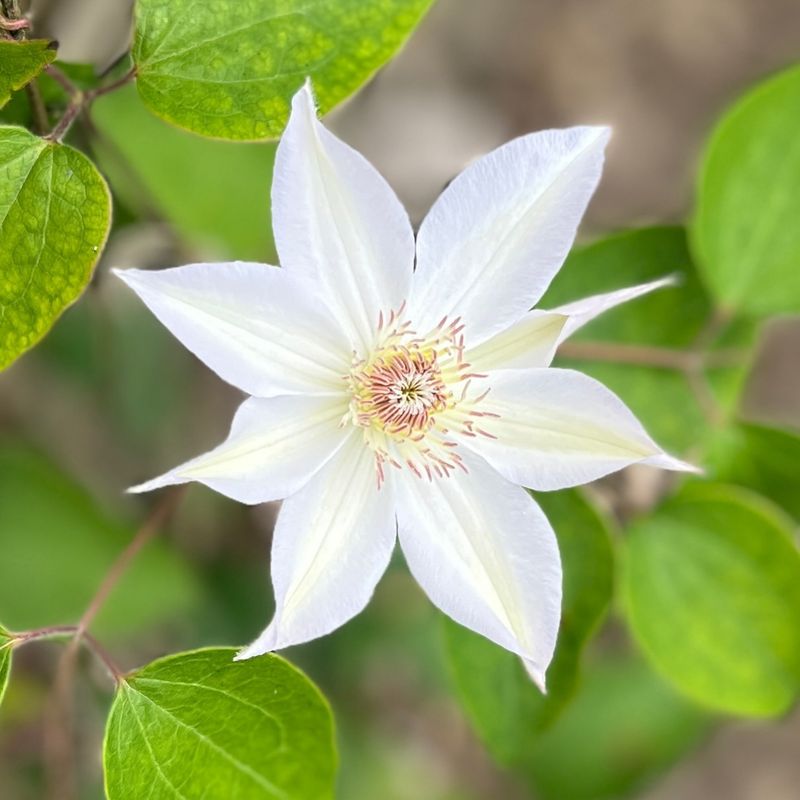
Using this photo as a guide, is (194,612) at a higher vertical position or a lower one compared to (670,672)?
lower

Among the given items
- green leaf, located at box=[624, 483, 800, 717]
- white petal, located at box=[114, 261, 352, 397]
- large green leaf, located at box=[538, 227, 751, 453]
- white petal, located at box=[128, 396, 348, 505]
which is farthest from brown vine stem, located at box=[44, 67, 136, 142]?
green leaf, located at box=[624, 483, 800, 717]

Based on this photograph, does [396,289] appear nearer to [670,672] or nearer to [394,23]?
[394,23]

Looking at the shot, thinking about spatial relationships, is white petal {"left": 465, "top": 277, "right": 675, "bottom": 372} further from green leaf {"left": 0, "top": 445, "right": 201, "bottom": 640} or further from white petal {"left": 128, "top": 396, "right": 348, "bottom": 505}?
green leaf {"left": 0, "top": 445, "right": 201, "bottom": 640}

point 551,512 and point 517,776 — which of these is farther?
point 517,776

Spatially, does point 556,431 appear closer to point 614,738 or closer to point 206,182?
point 206,182

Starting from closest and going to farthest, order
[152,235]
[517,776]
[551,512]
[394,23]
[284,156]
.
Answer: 1. [284,156]
2. [394,23]
3. [551,512]
4. [152,235]
5. [517,776]

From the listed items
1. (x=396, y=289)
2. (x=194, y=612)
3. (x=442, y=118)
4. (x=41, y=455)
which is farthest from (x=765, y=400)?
Answer: (x=396, y=289)

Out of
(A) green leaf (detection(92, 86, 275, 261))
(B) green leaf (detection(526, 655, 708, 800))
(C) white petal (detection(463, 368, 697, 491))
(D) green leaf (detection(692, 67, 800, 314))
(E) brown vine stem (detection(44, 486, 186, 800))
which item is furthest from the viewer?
(B) green leaf (detection(526, 655, 708, 800))
